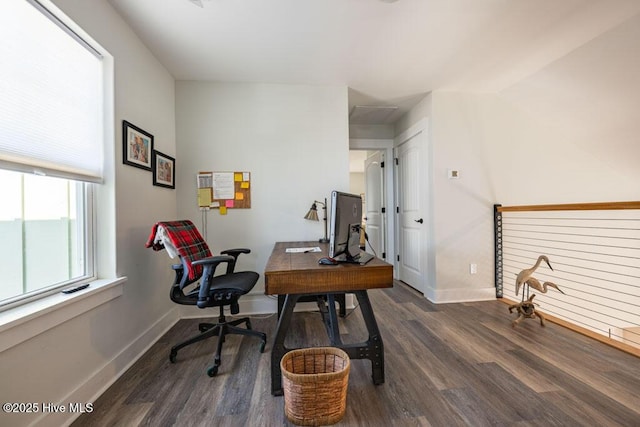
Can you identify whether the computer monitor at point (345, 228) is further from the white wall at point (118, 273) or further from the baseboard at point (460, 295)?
the baseboard at point (460, 295)

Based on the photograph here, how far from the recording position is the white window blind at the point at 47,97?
1.11 metres

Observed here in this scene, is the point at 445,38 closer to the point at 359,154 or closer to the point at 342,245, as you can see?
the point at 342,245

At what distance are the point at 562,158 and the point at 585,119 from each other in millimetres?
490

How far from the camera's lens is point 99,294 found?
1480mm

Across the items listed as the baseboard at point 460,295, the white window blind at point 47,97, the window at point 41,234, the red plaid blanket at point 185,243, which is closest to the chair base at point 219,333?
the red plaid blanket at point 185,243

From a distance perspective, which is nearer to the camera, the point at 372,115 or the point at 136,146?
the point at 136,146

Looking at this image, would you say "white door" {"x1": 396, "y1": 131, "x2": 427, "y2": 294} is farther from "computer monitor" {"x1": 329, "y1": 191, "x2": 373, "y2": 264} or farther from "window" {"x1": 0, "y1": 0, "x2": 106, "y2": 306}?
"window" {"x1": 0, "y1": 0, "x2": 106, "y2": 306}

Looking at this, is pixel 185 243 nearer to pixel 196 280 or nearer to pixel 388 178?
pixel 196 280

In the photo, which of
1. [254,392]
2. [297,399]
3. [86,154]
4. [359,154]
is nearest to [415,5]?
[86,154]

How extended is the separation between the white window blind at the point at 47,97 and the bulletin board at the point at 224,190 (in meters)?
1.00

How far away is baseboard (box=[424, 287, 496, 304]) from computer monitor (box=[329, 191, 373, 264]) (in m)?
1.76

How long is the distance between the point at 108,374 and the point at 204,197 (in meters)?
1.60

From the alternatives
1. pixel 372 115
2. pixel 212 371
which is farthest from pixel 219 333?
pixel 372 115

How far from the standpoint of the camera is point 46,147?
1.27m
